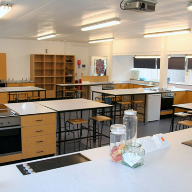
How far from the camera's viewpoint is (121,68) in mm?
12078

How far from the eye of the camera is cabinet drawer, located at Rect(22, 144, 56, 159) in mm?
4104

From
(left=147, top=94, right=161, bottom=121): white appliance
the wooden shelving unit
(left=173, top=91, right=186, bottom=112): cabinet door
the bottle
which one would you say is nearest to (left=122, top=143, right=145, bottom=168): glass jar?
the bottle

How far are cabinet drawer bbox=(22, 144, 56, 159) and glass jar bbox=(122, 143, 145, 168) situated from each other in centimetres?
261

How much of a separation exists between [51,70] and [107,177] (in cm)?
1122

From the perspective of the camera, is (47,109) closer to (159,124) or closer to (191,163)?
(191,163)

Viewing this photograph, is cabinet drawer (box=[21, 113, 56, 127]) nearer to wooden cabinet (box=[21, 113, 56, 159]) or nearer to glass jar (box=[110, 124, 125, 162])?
wooden cabinet (box=[21, 113, 56, 159])

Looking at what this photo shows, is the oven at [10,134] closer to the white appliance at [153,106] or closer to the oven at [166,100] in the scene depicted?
the white appliance at [153,106]

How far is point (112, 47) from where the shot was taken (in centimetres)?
1162

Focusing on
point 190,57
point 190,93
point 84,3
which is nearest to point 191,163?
point 84,3

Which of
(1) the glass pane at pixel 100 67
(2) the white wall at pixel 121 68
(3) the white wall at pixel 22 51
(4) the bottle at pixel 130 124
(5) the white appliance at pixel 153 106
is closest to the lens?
(4) the bottle at pixel 130 124

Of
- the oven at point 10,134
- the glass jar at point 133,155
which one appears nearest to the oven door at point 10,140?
the oven at point 10,134

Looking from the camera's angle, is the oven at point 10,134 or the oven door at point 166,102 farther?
the oven door at point 166,102

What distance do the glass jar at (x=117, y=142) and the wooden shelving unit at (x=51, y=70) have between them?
1026 cm

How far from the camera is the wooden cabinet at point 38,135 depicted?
160 inches
